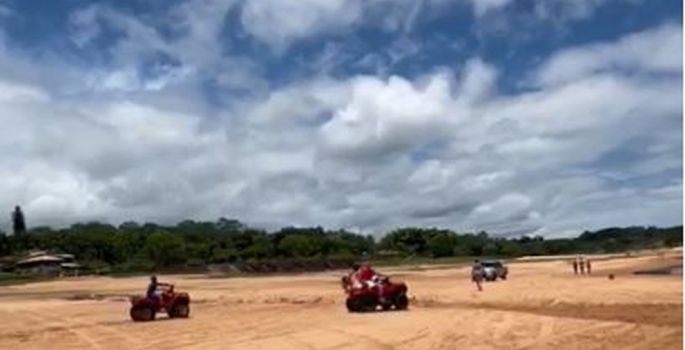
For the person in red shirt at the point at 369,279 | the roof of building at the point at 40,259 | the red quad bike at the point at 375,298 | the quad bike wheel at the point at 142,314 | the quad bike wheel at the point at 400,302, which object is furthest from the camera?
the roof of building at the point at 40,259

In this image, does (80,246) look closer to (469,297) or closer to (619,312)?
(469,297)

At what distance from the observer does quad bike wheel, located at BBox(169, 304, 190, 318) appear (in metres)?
30.5

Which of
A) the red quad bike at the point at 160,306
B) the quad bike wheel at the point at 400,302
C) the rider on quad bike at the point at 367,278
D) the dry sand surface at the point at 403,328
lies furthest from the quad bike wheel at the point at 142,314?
the quad bike wheel at the point at 400,302

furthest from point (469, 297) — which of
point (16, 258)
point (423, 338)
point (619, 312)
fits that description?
point (16, 258)

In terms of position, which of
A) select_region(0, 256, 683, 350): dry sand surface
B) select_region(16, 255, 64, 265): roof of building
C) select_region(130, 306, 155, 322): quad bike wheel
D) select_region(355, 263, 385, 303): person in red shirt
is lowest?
select_region(0, 256, 683, 350): dry sand surface

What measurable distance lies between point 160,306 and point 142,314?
667mm

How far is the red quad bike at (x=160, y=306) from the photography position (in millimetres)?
29453

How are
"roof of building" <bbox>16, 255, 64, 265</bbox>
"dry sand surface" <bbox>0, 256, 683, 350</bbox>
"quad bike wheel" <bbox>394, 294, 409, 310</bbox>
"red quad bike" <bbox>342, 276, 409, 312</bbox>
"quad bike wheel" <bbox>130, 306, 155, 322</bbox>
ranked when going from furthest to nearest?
"roof of building" <bbox>16, 255, 64, 265</bbox>, "quad bike wheel" <bbox>394, 294, 409, 310</bbox>, "quad bike wheel" <bbox>130, 306, 155, 322</bbox>, "red quad bike" <bbox>342, 276, 409, 312</bbox>, "dry sand surface" <bbox>0, 256, 683, 350</bbox>

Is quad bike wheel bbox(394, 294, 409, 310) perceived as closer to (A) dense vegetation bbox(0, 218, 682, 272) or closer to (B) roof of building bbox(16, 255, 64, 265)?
(A) dense vegetation bbox(0, 218, 682, 272)

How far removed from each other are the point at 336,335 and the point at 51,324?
12.7m

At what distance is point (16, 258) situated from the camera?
147 metres

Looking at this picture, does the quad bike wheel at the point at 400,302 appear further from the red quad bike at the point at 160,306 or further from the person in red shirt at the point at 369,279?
the red quad bike at the point at 160,306

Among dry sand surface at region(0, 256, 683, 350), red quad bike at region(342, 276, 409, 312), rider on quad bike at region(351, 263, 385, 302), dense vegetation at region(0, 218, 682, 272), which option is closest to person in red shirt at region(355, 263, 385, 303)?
rider on quad bike at region(351, 263, 385, 302)

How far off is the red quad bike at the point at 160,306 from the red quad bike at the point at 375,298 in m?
5.18
